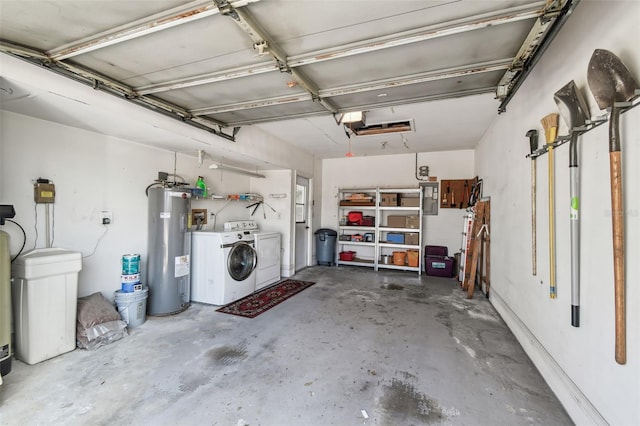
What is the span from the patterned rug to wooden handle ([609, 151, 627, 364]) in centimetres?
305

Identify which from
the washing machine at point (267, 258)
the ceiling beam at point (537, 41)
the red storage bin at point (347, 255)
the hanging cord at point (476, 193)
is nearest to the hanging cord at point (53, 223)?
the washing machine at point (267, 258)

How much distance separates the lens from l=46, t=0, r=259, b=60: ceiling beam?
1460 millimetres

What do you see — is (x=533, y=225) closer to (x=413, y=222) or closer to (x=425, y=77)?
(x=425, y=77)

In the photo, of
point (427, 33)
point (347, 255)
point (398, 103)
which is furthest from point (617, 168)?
point (347, 255)

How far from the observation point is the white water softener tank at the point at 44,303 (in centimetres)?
215

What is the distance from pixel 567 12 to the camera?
4.79 ft

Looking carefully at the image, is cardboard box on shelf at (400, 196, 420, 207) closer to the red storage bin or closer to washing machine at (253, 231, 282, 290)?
the red storage bin

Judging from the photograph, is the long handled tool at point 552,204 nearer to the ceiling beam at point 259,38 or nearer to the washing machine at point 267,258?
the ceiling beam at point 259,38

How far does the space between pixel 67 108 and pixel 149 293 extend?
6.92ft

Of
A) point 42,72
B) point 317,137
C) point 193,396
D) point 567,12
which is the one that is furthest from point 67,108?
point 567,12

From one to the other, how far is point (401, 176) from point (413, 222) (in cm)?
114

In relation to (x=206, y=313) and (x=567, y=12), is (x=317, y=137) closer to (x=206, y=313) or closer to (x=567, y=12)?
(x=206, y=313)

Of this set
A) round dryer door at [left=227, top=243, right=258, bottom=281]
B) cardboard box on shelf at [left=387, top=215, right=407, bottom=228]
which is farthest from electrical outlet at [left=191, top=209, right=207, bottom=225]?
cardboard box on shelf at [left=387, top=215, right=407, bottom=228]

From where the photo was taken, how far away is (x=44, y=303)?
222 centimetres
